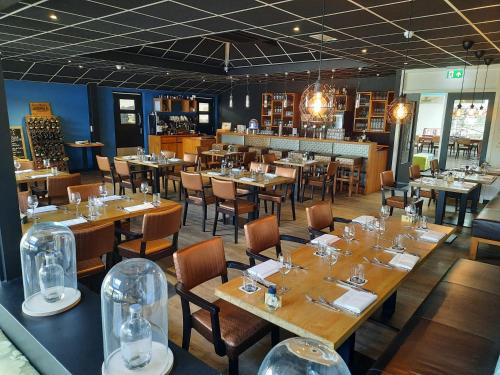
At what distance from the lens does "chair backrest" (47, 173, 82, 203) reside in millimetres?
5152

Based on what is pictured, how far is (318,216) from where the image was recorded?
3.72 meters

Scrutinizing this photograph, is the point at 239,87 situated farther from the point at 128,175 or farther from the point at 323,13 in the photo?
the point at 323,13

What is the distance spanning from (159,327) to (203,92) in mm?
13222

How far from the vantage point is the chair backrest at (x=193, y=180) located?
552 centimetres

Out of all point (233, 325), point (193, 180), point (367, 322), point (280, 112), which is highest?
point (280, 112)

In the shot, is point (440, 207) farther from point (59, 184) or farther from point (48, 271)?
point (59, 184)

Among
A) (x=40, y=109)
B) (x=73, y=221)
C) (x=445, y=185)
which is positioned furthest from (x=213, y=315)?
(x=40, y=109)

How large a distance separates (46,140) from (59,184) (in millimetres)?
5658

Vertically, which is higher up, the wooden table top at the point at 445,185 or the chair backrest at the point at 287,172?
the chair backrest at the point at 287,172

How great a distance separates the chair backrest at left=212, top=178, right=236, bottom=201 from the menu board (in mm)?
7205

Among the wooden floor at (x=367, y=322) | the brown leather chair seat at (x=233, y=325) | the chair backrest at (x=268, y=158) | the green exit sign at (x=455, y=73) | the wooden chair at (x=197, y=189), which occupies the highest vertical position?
the green exit sign at (x=455, y=73)

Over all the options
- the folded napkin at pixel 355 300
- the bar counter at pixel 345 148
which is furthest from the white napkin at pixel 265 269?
the bar counter at pixel 345 148

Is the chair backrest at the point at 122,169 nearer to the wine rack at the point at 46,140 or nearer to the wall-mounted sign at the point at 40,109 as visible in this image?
the wine rack at the point at 46,140

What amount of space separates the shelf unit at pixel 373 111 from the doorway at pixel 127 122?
23.8ft
